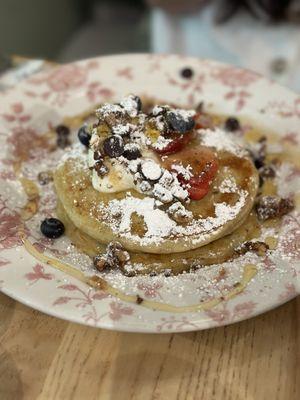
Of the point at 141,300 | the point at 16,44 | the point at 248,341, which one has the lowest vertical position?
the point at 16,44

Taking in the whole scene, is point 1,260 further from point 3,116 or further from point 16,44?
point 16,44

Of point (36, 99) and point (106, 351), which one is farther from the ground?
point (36, 99)

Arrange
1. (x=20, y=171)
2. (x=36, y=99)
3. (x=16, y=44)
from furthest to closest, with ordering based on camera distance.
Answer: (x=16, y=44)
(x=36, y=99)
(x=20, y=171)

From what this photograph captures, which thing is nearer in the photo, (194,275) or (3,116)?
(194,275)

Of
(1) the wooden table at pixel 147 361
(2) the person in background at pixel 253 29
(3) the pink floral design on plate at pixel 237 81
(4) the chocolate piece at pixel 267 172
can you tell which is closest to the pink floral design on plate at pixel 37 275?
(1) the wooden table at pixel 147 361

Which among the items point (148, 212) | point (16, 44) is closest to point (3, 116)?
point (148, 212)

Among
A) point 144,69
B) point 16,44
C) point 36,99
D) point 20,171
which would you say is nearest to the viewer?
point 20,171

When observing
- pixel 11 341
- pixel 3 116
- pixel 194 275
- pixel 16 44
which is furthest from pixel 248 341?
pixel 16 44

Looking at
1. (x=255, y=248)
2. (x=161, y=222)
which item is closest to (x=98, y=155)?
(x=161, y=222)
